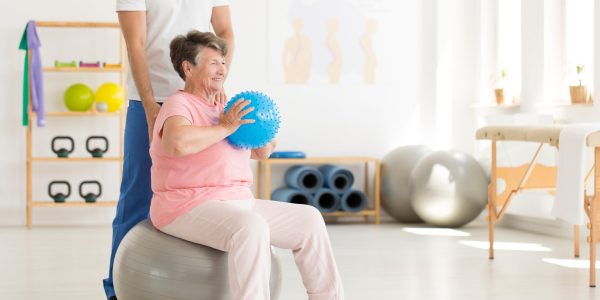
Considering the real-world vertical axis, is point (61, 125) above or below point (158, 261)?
above

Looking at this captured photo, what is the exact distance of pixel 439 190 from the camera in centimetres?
663

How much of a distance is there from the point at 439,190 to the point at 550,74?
1124mm

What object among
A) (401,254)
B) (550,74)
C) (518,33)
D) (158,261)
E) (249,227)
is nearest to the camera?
(249,227)

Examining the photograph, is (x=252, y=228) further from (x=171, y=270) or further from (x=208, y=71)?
(x=208, y=71)

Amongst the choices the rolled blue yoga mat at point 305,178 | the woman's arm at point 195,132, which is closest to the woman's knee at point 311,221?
the woman's arm at point 195,132

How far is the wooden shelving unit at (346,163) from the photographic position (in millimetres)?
7109

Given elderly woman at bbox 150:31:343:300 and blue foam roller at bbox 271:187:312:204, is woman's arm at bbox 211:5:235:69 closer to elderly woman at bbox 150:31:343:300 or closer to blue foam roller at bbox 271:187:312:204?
elderly woman at bbox 150:31:343:300

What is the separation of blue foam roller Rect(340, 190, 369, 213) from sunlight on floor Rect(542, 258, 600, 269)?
2.28 metres

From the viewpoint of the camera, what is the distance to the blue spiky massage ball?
2.93 m

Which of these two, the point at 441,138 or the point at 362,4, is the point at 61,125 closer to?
the point at 362,4

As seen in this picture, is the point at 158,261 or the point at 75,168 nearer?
the point at 158,261

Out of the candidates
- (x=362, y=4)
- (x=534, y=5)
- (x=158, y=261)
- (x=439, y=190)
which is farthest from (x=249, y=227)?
(x=362, y=4)

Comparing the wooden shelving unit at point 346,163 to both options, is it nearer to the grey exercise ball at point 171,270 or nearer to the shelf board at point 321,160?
the shelf board at point 321,160

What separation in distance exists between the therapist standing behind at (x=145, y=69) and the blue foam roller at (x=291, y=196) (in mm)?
3487
